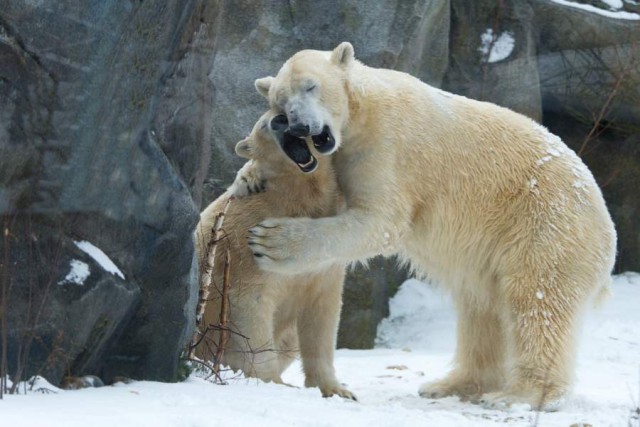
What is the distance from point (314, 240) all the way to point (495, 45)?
5.32 meters

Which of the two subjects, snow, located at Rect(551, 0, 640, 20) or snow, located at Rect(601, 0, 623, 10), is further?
snow, located at Rect(601, 0, 623, 10)

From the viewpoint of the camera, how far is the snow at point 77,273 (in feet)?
11.6

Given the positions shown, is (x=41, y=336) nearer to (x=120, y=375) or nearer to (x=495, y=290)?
(x=120, y=375)

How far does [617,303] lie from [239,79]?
421 centimetres

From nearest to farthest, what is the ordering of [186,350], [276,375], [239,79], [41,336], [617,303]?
1. [41,336]
2. [186,350]
3. [276,375]
4. [239,79]
5. [617,303]

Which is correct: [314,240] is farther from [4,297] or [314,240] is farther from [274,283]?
[4,297]

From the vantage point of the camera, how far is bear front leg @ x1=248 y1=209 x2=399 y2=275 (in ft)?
15.6

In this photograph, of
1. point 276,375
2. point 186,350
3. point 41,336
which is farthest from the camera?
point 276,375

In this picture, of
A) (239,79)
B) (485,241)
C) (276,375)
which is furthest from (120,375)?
(239,79)

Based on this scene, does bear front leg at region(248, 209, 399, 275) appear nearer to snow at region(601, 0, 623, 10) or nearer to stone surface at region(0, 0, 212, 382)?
stone surface at region(0, 0, 212, 382)

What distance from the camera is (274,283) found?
16.5ft

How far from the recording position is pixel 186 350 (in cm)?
438

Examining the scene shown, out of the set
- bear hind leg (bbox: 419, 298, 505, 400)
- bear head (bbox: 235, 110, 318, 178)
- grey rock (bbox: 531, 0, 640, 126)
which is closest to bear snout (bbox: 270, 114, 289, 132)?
bear head (bbox: 235, 110, 318, 178)

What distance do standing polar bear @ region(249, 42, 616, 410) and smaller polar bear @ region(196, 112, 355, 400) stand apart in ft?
0.55
